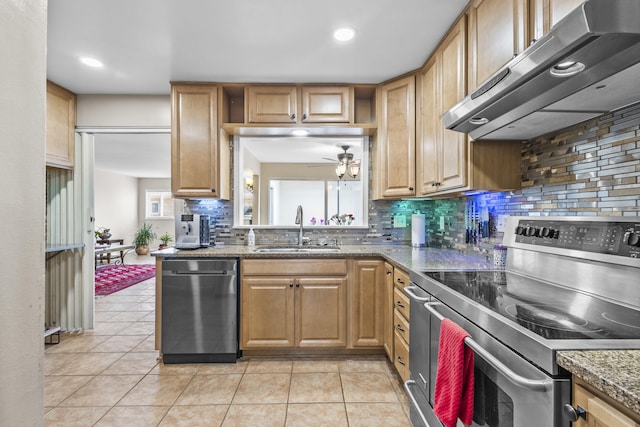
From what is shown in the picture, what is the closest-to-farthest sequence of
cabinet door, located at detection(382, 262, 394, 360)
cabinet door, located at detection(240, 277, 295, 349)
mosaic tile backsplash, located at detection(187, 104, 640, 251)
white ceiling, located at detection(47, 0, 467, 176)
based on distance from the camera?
mosaic tile backsplash, located at detection(187, 104, 640, 251)
white ceiling, located at detection(47, 0, 467, 176)
cabinet door, located at detection(382, 262, 394, 360)
cabinet door, located at detection(240, 277, 295, 349)

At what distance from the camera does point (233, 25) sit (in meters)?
2.10

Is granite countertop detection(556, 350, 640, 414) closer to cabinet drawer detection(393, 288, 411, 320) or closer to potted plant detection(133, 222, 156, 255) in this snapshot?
cabinet drawer detection(393, 288, 411, 320)

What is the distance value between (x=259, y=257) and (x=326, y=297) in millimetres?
613

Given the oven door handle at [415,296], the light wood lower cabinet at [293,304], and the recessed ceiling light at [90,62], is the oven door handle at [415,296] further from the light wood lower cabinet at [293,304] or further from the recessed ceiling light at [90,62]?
the recessed ceiling light at [90,62]

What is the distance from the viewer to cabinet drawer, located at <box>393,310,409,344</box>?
6.70 feet

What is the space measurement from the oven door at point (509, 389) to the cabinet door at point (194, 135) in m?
2.27

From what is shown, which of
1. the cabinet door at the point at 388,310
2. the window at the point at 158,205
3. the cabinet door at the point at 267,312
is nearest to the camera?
the cabinet door at the point at 388,310

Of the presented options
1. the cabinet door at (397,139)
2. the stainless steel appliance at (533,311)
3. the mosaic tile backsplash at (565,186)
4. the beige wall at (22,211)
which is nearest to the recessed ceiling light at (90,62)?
the cabinet door at (397,139)

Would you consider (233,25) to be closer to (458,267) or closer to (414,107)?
(414,107)

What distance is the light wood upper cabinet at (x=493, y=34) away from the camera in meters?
1.47

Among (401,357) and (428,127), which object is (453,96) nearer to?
(428,127)

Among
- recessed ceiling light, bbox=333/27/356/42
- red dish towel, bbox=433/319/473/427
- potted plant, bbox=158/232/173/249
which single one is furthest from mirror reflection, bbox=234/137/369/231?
potted plant, bbox=158/232/173/249

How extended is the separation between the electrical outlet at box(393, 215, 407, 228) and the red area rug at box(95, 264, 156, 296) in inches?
166

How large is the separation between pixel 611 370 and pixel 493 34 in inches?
61.2
